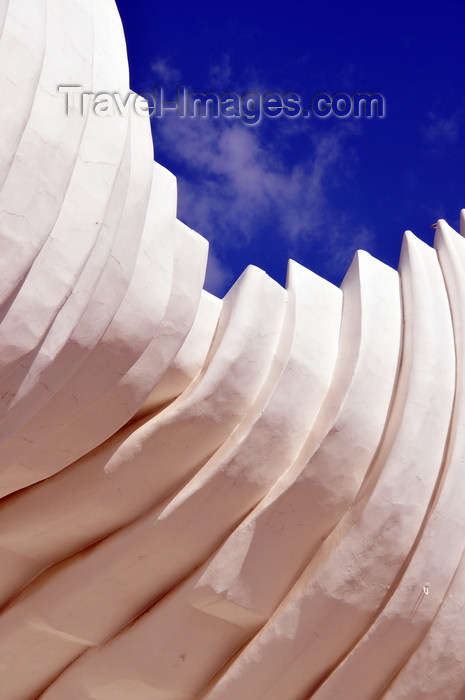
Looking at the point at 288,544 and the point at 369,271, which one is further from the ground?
the point at 369,271

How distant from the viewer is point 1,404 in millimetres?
2395

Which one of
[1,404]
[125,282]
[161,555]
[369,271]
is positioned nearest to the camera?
[1,404]

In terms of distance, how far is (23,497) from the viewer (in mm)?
2812

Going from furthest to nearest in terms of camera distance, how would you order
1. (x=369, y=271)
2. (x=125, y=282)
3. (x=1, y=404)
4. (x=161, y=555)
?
(x=369, y=271) < (x=161, y=555) < (x=125, y=282) < (x=1, y=404)

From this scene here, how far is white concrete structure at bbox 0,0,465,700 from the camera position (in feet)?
9.07

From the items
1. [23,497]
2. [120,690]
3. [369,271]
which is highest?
[369,271]

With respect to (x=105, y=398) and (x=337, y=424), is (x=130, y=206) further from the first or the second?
(x=337, y=424)

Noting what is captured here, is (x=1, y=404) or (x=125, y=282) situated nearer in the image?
(x=1, y=404)

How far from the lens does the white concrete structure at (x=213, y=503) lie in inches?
109

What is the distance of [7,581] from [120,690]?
0.51m

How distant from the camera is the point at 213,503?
9.44 ft

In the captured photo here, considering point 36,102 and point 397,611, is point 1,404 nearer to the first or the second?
point 36,102

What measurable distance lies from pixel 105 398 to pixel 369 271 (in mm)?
1197

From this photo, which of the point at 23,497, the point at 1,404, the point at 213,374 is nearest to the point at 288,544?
the point at 213,374
